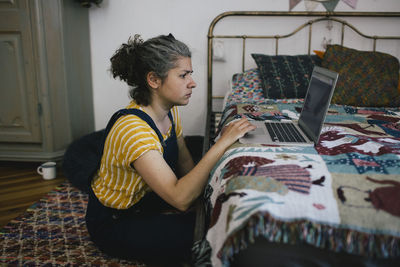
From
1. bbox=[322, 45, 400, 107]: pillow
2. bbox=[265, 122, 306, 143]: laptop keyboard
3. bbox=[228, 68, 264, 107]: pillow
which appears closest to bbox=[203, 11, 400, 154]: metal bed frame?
bbox=[228, 68, 264, 107]: pillow

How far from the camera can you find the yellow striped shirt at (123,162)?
103cm

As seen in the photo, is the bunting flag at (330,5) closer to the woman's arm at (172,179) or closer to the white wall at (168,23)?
the white wall at (168,23)

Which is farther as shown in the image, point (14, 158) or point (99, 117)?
point (99, 117)

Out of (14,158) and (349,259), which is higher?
(349,259)

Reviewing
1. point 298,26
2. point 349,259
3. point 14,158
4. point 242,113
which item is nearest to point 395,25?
point 298,26

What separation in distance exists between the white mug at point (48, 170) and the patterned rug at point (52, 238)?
0.32m

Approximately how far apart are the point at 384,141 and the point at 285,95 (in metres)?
1.00

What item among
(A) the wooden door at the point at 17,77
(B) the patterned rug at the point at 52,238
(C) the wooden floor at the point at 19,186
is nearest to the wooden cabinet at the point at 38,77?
(A) the wooden door at the point at 17,77

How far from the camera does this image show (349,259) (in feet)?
2.09

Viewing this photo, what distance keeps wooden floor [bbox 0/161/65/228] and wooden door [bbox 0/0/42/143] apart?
0.74 ft

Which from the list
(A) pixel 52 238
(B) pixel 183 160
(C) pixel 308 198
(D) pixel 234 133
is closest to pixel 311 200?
(C) pixel 308 198

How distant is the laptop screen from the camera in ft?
3.51

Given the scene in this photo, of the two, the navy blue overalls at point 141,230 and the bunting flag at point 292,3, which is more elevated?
the bunting flag at point 292,3

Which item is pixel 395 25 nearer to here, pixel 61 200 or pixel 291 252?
pixel 291 252
